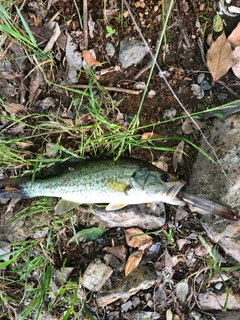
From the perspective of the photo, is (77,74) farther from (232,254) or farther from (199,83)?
(232,254)

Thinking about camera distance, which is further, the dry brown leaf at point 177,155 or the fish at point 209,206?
the dry brown leaf at point 177,155

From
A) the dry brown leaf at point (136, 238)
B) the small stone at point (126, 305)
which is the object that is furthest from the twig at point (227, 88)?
the small stone at point (126, 305)

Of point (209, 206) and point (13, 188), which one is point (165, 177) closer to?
point (209, 206)

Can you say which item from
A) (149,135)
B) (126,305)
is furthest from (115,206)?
(126,305)

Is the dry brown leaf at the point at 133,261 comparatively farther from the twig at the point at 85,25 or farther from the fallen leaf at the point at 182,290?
the twig at the point at 85,25

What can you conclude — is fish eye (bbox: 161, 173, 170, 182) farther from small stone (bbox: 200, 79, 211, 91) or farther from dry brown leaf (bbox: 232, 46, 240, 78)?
dry brown leaf (bbox: 232, 46, 240, 78)

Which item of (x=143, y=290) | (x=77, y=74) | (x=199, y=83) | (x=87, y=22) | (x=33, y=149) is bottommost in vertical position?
(x=143, y=290)

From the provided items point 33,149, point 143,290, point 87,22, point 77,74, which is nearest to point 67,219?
point 33,149

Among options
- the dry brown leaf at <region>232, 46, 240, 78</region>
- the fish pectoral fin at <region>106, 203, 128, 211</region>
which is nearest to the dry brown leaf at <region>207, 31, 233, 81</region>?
the dry brown leaf at <region>232, 46, 240, 78</region>
